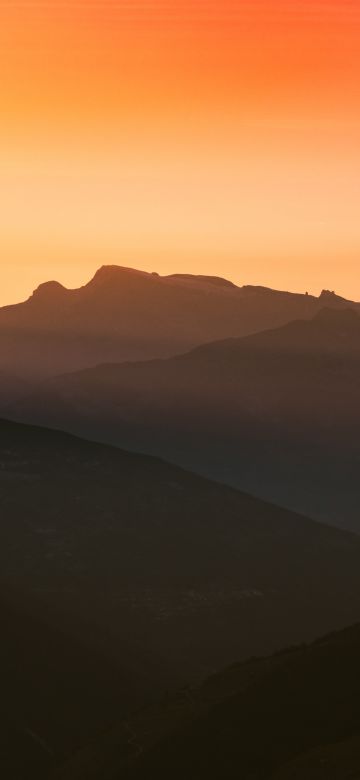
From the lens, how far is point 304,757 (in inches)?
7397

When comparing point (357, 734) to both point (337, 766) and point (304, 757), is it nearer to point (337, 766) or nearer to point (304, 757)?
point (304, 757)

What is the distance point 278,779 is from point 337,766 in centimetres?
1210

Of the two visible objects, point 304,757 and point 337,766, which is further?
point 304,757

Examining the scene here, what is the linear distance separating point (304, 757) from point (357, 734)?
286 inches

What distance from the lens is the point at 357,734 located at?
191250 millimetres

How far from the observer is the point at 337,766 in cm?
17150

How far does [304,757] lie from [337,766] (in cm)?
1672

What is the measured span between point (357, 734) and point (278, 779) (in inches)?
537

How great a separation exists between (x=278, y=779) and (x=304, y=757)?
6986 mm

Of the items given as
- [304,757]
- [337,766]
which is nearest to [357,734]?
[304,757]

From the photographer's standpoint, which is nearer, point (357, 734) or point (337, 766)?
point (337, 766)

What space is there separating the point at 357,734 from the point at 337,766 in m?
20.2
